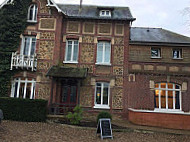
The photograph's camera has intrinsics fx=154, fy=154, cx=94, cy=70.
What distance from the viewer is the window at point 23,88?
35.2 feet

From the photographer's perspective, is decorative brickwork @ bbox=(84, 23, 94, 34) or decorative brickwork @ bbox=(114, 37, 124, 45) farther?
decorative brickwork @ bbox=(84, 23, 94, 34)

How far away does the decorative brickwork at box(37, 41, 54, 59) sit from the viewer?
10953 mm

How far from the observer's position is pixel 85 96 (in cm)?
1084

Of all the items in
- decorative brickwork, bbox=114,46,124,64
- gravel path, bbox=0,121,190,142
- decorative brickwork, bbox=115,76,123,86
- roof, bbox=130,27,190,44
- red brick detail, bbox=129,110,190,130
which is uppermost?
roof, bbox=130,27,190,44

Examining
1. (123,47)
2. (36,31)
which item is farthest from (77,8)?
(123,47)

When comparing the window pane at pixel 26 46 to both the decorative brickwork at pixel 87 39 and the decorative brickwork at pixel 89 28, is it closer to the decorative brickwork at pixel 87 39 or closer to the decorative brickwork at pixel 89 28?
the decorative brickwork at pixel 87 39

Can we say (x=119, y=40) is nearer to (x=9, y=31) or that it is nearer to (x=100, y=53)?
(x=100, y=53)

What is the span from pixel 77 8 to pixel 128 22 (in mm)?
4677

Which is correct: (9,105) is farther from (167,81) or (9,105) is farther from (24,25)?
(167,81)

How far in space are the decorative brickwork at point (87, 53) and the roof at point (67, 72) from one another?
2.69ft

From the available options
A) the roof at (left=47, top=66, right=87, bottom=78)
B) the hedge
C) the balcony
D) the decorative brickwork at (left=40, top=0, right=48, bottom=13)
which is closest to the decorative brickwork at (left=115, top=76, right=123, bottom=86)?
the roof at (left=47, top=66, right=87, bottom=78)

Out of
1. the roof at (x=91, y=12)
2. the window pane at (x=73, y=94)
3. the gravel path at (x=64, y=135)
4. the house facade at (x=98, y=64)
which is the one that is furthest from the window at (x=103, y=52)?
the gravel path at (x=64, y=135)

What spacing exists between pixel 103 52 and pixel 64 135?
21.5ft

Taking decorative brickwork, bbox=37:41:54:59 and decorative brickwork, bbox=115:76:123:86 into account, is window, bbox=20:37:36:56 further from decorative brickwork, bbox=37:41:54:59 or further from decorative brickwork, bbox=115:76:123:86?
decorative brickwork, bbox=115:76:123:86
